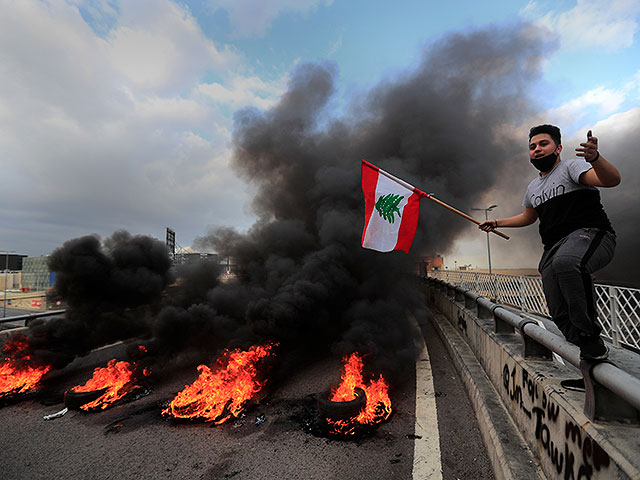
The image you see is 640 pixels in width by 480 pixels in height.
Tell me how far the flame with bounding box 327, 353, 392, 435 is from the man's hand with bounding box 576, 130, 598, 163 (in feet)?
9.65

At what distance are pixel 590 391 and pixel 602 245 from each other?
2.41ft

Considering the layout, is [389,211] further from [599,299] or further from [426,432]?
[599,299]

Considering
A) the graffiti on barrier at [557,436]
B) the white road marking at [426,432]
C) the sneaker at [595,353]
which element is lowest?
the white road marking at [426,432]

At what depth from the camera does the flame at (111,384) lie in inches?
167

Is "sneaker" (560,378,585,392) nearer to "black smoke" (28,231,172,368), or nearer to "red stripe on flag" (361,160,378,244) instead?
"red stripe on flag" (361,160,378,244)

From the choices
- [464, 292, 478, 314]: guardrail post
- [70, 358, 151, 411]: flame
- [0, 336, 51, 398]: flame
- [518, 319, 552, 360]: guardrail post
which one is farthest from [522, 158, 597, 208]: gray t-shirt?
[0, 336, 51, 398]: flame

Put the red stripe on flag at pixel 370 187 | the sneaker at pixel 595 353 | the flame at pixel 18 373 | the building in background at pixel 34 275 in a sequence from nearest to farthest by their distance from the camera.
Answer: the sneaker at pixel 595 353 → the red stripe on flag at pixel 370 187 → the flame at pixel 18 373 → the building in background at pixel 34 275

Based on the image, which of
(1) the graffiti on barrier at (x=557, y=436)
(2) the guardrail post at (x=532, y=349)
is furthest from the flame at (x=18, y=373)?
(2) the guardrail post at (x=532, y=349)

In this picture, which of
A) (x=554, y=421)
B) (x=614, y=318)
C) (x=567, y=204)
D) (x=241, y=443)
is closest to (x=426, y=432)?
(x=554, y=421)

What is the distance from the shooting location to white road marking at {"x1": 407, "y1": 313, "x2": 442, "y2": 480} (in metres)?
2.36

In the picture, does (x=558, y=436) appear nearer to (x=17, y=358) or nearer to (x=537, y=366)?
(x=537, y=366)

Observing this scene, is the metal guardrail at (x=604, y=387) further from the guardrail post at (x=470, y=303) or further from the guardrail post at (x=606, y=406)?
the guardrail post at (x=470, y=303)

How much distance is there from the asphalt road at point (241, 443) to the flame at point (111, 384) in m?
0.23

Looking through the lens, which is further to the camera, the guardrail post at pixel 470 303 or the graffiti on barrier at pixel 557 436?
the guardrail post at pixel 470 303
